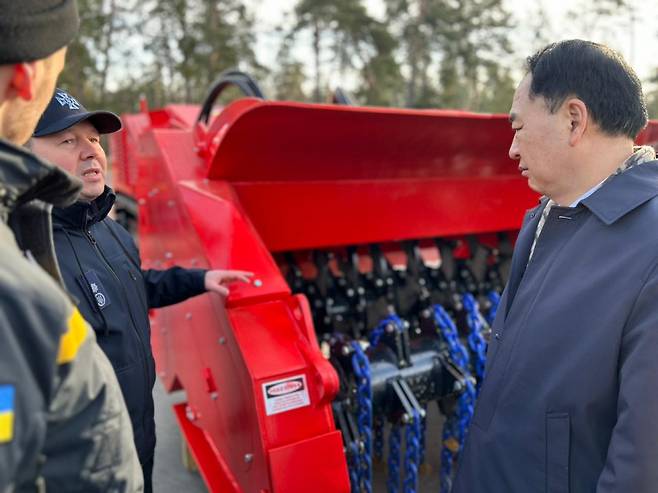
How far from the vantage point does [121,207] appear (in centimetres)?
704

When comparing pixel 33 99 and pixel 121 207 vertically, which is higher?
pixel 33 99

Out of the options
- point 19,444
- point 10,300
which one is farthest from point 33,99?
point 19,444

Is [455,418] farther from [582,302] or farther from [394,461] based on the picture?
[582,302]

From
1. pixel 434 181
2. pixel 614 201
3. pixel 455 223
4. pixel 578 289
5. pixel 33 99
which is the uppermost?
pixel 33 99

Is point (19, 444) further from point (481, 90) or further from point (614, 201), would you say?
point (481, 90)

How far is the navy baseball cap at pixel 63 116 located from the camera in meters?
1.52

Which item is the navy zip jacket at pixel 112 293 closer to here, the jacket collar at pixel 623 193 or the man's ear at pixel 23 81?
the man's ear at pixel 23 81

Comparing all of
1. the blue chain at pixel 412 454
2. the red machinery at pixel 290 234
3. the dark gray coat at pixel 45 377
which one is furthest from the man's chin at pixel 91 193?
the blue chain at pixel 412 454

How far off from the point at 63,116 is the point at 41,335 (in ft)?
3.55

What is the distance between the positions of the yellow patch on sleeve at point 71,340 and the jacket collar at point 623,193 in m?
0.97

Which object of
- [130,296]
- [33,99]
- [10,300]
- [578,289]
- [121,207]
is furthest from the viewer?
[121,207]

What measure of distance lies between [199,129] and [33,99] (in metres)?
2.00

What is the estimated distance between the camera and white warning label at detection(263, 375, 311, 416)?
1.61 m

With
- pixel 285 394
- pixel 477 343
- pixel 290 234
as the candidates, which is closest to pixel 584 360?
pixel 285 394
